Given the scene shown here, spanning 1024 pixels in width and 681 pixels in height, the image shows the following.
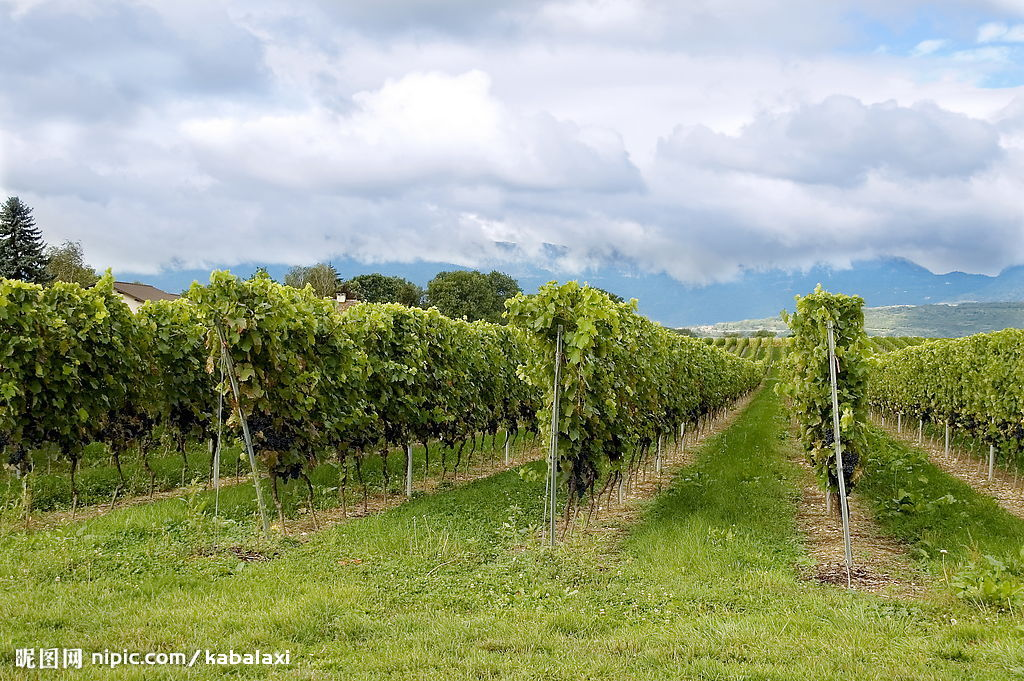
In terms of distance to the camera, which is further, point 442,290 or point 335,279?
point 335,279

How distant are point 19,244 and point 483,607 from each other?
189 ft

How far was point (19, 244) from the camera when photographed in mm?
50719

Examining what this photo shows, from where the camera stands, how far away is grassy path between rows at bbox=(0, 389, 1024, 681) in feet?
15.2

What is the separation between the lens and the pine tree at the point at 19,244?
156ft

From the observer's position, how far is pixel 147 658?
15.1 ft

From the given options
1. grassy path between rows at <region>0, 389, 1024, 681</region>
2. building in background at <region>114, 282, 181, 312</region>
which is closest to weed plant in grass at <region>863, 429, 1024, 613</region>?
grassy path between rows at <region>0, 389, 1024, 681</region>

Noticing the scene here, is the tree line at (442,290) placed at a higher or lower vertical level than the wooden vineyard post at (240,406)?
higher

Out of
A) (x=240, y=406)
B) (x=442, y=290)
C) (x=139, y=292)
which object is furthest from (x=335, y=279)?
(x=240, y=406)

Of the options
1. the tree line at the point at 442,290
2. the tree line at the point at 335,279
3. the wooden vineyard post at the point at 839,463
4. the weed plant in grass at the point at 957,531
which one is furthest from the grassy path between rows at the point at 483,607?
the tree line at the point at 442,290

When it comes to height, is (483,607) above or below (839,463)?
A: below

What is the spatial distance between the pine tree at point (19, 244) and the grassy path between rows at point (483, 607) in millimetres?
48185

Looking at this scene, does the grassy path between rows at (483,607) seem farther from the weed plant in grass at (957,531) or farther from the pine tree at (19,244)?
the pine tree at (19,244)

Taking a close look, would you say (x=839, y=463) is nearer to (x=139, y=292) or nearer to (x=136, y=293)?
(x=136, y=293)

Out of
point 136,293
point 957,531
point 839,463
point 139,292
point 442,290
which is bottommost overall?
point 957,531
